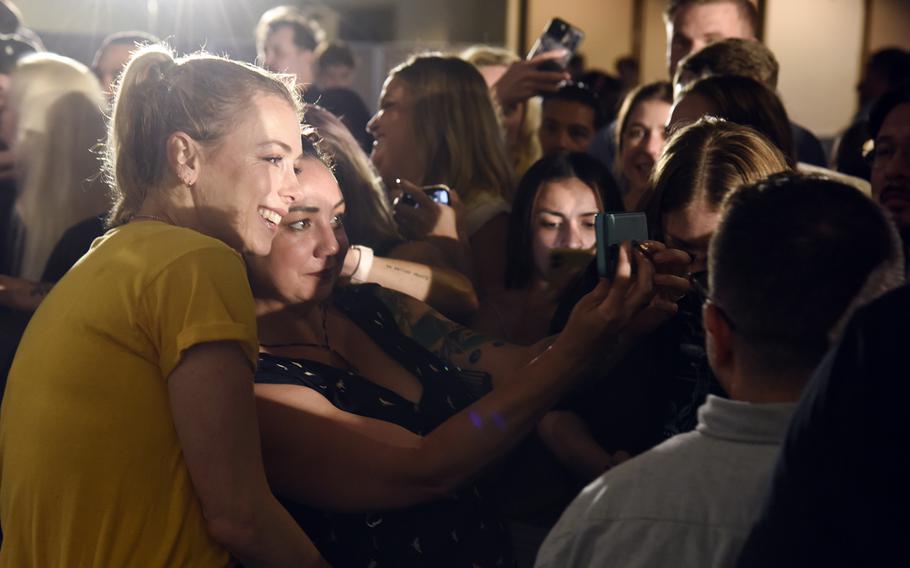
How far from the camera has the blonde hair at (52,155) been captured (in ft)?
8.43

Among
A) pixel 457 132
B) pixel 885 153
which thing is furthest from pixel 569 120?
pixel 885 153

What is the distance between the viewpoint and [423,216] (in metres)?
2.56

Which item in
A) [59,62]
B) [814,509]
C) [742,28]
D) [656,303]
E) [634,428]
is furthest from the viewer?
[742,28]

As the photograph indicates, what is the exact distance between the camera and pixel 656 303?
1685 mm

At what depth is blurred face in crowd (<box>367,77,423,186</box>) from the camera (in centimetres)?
291

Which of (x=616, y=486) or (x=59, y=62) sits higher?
(x=59, y=62)

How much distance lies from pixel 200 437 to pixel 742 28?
260 centimetres

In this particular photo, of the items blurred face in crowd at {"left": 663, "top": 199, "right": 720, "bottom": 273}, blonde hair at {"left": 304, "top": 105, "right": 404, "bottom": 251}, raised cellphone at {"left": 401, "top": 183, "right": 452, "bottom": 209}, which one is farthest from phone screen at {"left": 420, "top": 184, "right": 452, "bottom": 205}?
blurred face in crowd at {"left": 663, "top": 199, "right": 720, "bottom": 273}

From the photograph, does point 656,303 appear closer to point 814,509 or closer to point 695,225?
point 695,225

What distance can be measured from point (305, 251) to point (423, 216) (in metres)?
0.81

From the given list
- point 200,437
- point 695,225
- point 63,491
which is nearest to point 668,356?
point 695,225

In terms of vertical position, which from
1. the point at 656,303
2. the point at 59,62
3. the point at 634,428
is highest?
the point at 59,62

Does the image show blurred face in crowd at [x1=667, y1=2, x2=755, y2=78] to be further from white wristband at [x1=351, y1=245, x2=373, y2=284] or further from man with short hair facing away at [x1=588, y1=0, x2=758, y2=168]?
white wristband at [x1=351, y1=245, x2=373, y2=284]

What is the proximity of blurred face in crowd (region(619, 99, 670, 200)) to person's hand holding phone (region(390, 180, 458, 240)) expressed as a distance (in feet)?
2.26
